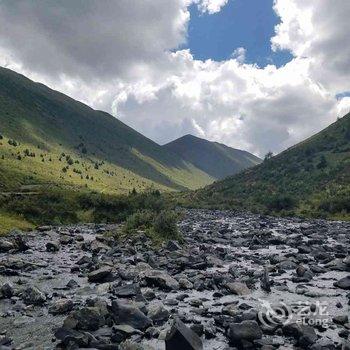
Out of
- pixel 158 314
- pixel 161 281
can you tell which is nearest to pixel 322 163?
pixel 161 281

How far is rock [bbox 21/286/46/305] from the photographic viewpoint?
1891 centimetres

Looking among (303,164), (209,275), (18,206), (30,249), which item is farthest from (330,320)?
(303,164)

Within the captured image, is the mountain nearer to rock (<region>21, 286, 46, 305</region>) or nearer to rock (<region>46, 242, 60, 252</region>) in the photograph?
rock (<region>46, 242, 60, 252</region>)

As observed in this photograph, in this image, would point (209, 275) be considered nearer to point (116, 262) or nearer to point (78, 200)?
point (116, 262)

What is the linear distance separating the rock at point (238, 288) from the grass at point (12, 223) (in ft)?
99.7

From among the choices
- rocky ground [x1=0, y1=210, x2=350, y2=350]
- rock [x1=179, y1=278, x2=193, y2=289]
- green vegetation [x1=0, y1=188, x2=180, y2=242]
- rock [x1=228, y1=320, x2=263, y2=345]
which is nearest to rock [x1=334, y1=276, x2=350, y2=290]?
Answer: rocky ground [x1=0, y1=210, x2=350, y2=350]

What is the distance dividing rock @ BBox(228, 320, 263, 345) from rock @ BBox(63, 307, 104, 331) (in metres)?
4.89

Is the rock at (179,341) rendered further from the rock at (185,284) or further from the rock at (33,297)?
the rock at (185,284)

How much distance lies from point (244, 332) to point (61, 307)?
7.92m

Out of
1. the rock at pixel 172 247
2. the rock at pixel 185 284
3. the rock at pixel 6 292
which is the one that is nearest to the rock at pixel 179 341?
the rock at pixel 185 284

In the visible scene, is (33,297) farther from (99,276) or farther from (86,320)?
(99,276)

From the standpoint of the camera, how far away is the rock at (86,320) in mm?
15212

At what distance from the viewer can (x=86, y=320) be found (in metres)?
15.5

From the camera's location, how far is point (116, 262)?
29.7 m
